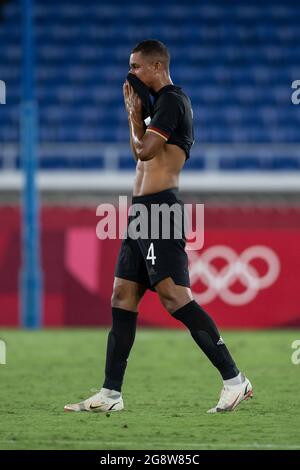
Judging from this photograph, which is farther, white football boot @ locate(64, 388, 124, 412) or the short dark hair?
white football boot @ locate(64, 388, 124, 412)

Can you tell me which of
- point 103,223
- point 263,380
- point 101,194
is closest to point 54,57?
point 101,194

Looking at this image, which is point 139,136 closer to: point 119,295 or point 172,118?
point 172,118

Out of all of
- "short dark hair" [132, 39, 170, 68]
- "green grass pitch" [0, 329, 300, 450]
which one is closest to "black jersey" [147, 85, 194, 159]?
"short dark hair" [132, 39, 170, 68]

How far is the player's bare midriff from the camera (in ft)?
22.0

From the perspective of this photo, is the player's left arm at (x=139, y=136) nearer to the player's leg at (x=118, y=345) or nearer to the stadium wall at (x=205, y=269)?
the player's leg at (x=118, y=345)

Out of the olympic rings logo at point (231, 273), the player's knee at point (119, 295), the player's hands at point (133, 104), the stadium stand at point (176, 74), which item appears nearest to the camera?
the player's hands at point (133, 104)

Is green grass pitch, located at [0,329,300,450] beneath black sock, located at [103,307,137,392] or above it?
beneath

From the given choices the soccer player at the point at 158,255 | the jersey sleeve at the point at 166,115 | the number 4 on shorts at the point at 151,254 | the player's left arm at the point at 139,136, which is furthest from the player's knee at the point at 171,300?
the jersey sleeve at the point at 166,115

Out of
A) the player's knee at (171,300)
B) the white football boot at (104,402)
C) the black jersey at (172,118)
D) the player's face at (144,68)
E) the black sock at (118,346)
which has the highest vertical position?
the player's face at (144,68)

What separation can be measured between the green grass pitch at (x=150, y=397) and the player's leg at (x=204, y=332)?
15 cm

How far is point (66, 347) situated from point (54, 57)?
34.9 ft

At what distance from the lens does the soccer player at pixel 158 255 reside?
6.60 metres

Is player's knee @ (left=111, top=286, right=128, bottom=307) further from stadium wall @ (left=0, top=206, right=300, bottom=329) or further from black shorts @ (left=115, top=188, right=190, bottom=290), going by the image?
stadium wall @ (left=0, top=206, right=300, bottom=329)

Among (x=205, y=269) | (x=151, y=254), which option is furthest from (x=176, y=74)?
(x=151, y=254)
